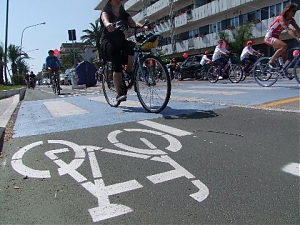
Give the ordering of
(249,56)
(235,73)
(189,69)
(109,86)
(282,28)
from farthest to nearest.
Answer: (189,69), (249,56), (235,73), (282,28), (109,86)

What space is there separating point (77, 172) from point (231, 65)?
11335 mm

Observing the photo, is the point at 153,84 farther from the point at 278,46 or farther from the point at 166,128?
the point at 278,46

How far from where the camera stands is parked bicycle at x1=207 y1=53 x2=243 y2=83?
12608 millimetres

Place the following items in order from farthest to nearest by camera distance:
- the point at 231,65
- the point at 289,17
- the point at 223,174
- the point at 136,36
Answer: the point at 231,65
the point at 289,17
the point at 136,36
the point at 223,174

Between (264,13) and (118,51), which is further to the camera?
(264,13)

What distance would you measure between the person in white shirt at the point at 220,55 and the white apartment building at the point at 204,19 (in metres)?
14.3

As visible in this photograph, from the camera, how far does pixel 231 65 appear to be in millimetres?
13070

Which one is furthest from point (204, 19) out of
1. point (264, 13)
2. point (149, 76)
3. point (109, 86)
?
point (149, 76)

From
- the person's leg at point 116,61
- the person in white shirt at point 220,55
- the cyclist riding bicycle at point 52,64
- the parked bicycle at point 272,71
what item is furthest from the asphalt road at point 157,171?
the cyclist riding bicycle at point 52,64

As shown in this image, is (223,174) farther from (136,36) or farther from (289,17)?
(289,17)

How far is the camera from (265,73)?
8461 mm

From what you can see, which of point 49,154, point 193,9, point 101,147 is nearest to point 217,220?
point 101,147

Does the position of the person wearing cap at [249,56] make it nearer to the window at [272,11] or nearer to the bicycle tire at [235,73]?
the bicycle tire at [235,73]

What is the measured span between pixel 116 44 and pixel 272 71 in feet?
15.6
